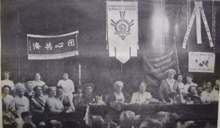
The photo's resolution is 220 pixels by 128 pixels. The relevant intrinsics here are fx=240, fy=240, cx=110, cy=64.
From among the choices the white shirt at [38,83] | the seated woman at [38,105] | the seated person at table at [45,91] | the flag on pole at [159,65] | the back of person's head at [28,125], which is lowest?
the back of person's head at [28,125]

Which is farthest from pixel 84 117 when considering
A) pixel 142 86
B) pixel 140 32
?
pixel 140 32

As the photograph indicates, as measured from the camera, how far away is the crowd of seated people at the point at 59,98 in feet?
7.06

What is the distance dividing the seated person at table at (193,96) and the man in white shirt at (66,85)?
42.6 inches

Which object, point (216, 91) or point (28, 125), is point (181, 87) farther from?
point (28, 125)

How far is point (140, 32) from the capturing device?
2207 mm

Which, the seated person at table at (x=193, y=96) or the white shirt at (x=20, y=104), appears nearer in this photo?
the white shirt at (x=20, y=104)

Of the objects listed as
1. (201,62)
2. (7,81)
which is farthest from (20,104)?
(201,62)

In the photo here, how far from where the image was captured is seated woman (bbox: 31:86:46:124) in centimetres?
216

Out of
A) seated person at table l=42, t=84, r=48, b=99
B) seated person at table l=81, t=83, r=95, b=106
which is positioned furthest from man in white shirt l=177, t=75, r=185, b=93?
seated person at table l=42, t=84, r=48, b=99

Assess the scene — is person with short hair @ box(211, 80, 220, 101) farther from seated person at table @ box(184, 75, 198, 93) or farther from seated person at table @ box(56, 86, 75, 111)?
seated person at table @ box(56, 86, 75, 111)

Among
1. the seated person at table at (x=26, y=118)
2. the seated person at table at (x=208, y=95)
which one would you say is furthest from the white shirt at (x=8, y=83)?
the seated person at table at (x=208, y=95)

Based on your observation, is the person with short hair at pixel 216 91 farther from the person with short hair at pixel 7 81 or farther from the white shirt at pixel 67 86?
the person with short hair at pixel 7 81

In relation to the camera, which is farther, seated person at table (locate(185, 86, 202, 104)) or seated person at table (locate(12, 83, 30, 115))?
seated person at table (locate(185, 86, 202, 104))

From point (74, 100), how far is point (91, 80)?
9.4 inches
